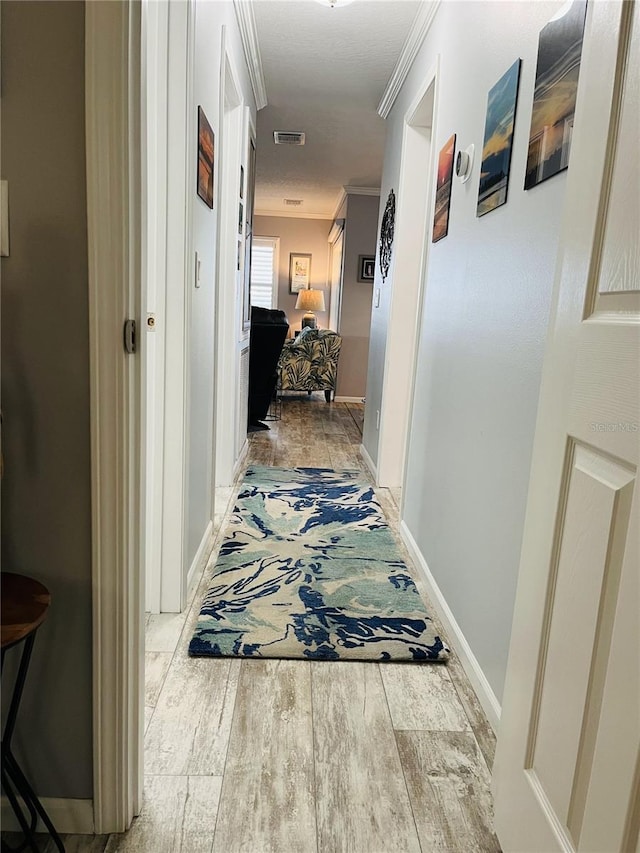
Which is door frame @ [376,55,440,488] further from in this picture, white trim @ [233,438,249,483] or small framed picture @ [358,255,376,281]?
small framed picture @ [358,255,376,281]

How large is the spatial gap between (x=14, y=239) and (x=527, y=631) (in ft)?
3.84

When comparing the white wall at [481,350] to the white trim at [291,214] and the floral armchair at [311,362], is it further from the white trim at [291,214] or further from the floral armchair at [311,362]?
the white trim at [291,214]

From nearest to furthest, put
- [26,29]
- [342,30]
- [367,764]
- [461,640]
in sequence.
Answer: [26,29] < [367,764] < [461,640] < [342,30]

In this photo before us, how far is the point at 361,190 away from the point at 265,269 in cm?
237

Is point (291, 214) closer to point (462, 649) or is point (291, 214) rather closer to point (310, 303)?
point (310, 303)

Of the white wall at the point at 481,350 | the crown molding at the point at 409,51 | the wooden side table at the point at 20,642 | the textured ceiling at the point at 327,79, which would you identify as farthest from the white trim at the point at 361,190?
the wooden side table at the point at 20,642

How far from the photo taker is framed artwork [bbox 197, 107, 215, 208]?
2.05 m

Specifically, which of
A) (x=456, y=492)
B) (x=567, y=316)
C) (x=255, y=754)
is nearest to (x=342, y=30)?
(x=456, y=492)

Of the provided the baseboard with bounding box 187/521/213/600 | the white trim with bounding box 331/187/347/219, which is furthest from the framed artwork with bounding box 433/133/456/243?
the white trim with bounding box 331/187/347/219

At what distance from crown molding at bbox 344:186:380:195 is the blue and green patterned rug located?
15.4ft

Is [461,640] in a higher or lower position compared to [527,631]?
lower

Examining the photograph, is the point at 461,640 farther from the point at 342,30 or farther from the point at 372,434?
the point at 342,30

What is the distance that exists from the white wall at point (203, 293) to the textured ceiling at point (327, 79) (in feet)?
1.58

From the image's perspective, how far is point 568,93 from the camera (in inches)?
52.2
